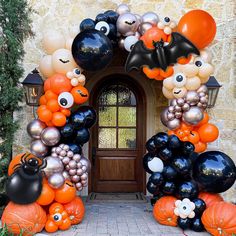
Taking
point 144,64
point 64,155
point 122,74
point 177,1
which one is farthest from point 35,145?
point 177,1

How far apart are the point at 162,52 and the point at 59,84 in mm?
1426

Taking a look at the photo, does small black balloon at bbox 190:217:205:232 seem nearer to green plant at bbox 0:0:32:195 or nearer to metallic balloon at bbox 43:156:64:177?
metallic balloon at bbox 43:156:64:177

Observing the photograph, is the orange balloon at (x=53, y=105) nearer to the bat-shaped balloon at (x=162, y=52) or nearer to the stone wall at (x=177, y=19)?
the bat-shaped balloon at (x=162, y=52)

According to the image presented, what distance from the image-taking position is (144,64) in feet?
13.1

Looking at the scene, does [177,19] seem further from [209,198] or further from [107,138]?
[209,198]

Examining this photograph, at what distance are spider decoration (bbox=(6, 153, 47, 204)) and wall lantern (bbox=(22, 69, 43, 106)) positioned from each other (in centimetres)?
100

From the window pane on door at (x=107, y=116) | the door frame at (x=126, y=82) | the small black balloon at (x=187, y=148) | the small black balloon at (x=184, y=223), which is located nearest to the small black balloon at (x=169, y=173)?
the small black balloon at (x=187, y=148)

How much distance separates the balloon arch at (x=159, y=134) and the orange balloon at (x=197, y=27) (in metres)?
0.01

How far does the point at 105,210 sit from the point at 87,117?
1545 millimetres

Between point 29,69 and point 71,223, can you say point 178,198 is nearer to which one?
point 71,223

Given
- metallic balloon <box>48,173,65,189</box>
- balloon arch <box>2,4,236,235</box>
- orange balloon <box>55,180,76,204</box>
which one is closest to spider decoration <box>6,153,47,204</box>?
balloon arch <box>2,4,236,235</box>

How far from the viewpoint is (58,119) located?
3.81 metres

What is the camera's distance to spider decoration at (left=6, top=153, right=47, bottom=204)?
3.46m

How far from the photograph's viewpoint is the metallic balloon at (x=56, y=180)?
3598mm
